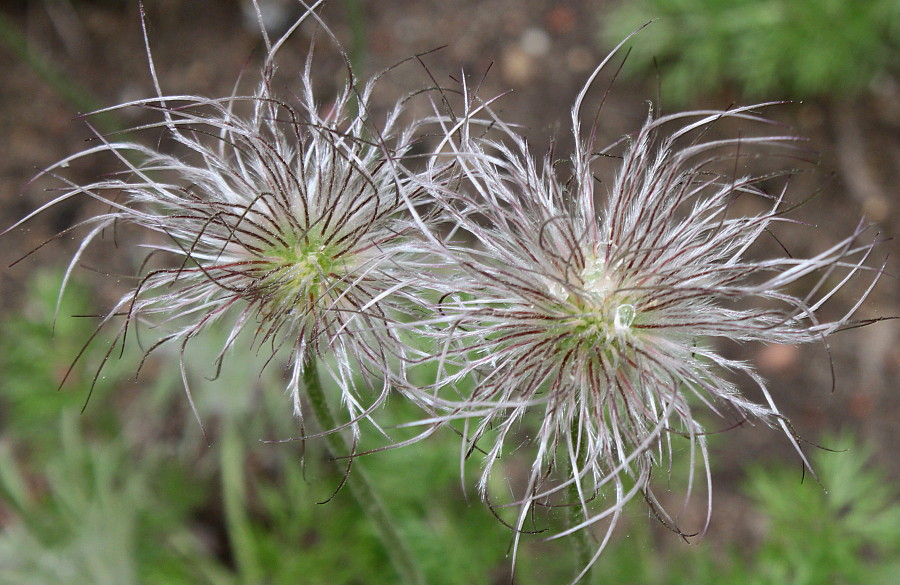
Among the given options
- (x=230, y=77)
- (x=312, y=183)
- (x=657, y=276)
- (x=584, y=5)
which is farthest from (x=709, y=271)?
(x=230, y=77)

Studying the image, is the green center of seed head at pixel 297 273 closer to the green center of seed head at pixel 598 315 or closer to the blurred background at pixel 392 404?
the green center of seed head at pixel 598 315

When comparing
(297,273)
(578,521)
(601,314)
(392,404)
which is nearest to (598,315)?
(601,314)

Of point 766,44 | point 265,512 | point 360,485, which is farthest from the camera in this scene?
point 766,44

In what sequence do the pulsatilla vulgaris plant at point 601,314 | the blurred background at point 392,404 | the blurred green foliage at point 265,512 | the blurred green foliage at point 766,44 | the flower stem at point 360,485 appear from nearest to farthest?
1. the pulsatilla vulgaris plant at point 601,314
2. the flower stem at point 360,485
3. the blurred green foliage at point 265,512
4. the blurred background at point 392,404
5. the blurred green foliage at point 766,44

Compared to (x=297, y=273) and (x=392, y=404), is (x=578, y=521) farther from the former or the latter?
(x=392, y=404)

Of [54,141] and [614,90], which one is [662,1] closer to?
[614,90]

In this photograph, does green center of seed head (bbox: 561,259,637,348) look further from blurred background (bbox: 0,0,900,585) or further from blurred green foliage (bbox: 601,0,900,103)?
blurred green foliage (bbox: 601,0,900,103)

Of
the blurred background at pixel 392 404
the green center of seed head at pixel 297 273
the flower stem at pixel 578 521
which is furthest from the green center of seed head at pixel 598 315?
the blurred background at pixel 392 404
